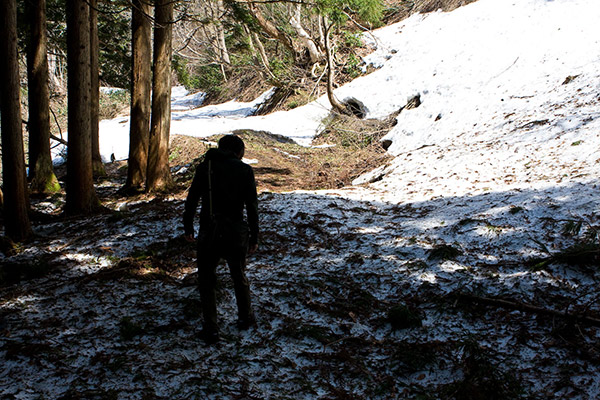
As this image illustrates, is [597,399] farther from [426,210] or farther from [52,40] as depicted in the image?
[52,40]

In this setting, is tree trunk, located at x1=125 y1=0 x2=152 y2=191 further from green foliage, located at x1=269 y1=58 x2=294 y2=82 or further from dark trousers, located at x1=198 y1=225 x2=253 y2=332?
green foliage, located at x1=269 y1=58 x2=294 y2=82

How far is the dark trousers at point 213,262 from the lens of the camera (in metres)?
3.53

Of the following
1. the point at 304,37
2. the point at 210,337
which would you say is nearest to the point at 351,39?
the point at 304,37

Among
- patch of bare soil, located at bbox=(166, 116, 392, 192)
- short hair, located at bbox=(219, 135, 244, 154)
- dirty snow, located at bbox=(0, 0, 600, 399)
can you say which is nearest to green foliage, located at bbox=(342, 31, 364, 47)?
patch of bare soil, located at bbox=(166, 116, 392, 192)

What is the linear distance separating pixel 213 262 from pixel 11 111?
13.4 feet

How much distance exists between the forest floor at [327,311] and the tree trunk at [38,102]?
3702 millimetres

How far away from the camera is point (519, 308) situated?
3.79 meters

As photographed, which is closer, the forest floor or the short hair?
the forest floor

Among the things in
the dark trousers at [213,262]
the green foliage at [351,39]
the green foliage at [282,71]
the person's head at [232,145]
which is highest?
the green foliage at [351,39]

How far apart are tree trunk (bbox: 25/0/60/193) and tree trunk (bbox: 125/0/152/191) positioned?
7.26 ft

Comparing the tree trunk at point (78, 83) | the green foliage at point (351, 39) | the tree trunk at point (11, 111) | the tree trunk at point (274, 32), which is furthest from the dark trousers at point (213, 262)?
the green foliage at point (351, 39)

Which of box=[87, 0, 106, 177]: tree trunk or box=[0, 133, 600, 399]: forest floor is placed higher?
box=[87, 0, 106, 177]: tree trunk

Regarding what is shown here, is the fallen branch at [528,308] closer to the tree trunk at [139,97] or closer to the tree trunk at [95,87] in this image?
the tree trunk at [139,97]

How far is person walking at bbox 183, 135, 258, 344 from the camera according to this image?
3535 mm
